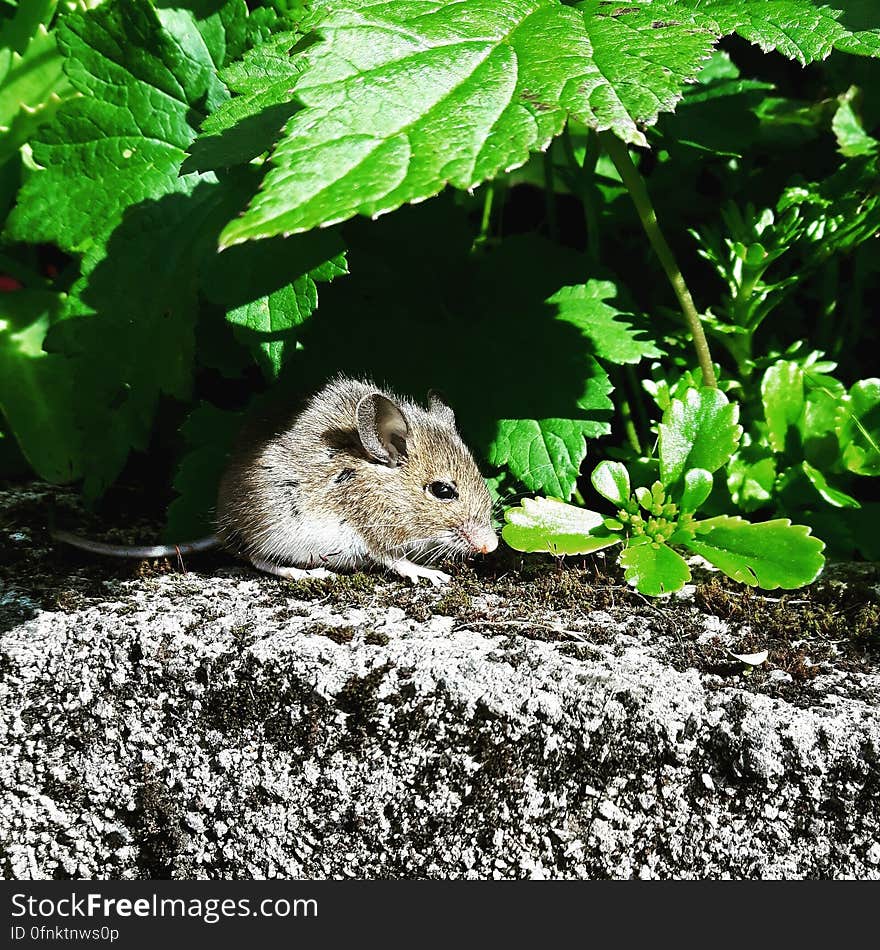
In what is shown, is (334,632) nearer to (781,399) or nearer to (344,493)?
(344,493)

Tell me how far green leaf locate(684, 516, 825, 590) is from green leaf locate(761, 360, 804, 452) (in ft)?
1.30

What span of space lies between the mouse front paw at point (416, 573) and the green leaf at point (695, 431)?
25.2 inches

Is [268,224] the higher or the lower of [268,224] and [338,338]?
the higher

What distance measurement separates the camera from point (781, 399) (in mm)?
2533

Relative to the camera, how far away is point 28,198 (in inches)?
102

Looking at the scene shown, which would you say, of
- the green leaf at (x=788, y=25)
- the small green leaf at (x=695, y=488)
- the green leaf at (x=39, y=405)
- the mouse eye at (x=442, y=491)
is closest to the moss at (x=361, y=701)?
the mouse eye at (x=442, y=491)

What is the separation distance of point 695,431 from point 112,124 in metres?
1.73

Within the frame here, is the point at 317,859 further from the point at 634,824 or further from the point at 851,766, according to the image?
the point at 851,766

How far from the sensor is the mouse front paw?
8.50 ft

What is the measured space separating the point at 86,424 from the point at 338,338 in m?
0.72

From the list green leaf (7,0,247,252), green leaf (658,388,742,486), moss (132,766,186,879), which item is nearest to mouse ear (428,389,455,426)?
green leaf (658,388,742,486)

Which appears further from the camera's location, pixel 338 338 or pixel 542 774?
pixel 338 338

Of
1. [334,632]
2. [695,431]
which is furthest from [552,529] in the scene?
[334,632]

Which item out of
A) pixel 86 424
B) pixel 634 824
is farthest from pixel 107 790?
pixel 634 824
